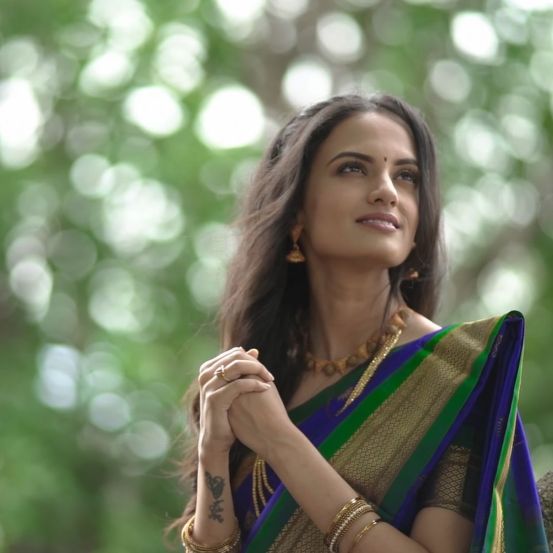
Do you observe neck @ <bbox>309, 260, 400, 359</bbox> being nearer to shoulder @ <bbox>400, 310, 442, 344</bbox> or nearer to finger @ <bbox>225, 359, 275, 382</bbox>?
shoulder @ <bbox>400, 310, 442, 344</bbox>

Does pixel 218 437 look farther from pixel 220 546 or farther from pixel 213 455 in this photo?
pixel 220 546

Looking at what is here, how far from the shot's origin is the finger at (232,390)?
3059 mm

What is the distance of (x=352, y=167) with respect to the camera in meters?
3.42

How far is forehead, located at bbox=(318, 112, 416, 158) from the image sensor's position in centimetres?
343

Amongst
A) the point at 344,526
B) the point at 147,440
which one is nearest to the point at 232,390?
the point at 344,526

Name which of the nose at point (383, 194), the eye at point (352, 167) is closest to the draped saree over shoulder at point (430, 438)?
the nose at point (383, 194)

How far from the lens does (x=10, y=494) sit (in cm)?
845

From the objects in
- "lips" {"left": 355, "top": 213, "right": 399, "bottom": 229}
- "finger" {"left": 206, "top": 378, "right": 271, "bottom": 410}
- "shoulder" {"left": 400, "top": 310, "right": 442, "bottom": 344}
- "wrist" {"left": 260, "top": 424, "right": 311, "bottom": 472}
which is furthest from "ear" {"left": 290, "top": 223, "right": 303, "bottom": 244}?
"wrist" {"left": 260, "top": 424, "right": 311, "bottom": 472}

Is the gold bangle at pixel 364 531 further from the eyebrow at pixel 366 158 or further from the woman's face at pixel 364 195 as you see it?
the eyebrow at pixel 366 158

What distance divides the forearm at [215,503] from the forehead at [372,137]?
87 cm

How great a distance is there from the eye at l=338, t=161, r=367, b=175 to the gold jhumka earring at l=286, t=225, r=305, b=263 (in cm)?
21

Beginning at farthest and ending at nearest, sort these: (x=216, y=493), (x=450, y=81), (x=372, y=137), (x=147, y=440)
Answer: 1. (x=450, y=81)
2. (x=147, y=440)
3. (x=372, y=137)
4. (x=216, y=493)

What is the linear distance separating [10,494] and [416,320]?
18.3 ft

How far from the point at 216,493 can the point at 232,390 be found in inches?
12.3
